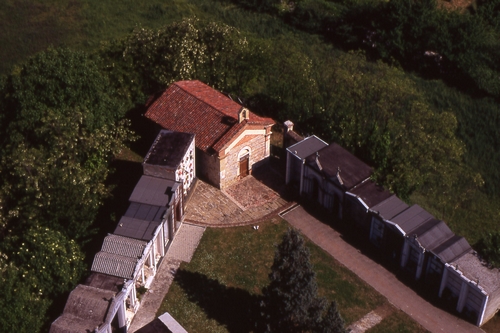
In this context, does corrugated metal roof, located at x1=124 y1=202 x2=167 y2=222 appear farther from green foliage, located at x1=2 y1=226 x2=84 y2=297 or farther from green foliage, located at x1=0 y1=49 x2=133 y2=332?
green foliage, located at x1=2 y1=226 x2=84 y2=297

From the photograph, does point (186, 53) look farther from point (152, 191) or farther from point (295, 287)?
point (295, 287)

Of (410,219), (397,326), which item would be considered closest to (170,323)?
(397,326)

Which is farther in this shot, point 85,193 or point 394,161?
point 394,161

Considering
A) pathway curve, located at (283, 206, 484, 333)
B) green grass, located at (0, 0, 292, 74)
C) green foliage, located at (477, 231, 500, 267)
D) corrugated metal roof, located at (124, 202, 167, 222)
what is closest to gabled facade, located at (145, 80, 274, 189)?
pathway curve, located at (283, 206, 484, 333)

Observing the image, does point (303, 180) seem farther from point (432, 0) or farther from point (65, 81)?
point (432, 0)

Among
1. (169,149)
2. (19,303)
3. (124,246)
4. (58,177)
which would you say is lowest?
(19,303)

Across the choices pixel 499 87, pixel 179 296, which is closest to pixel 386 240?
pixel 179 296
